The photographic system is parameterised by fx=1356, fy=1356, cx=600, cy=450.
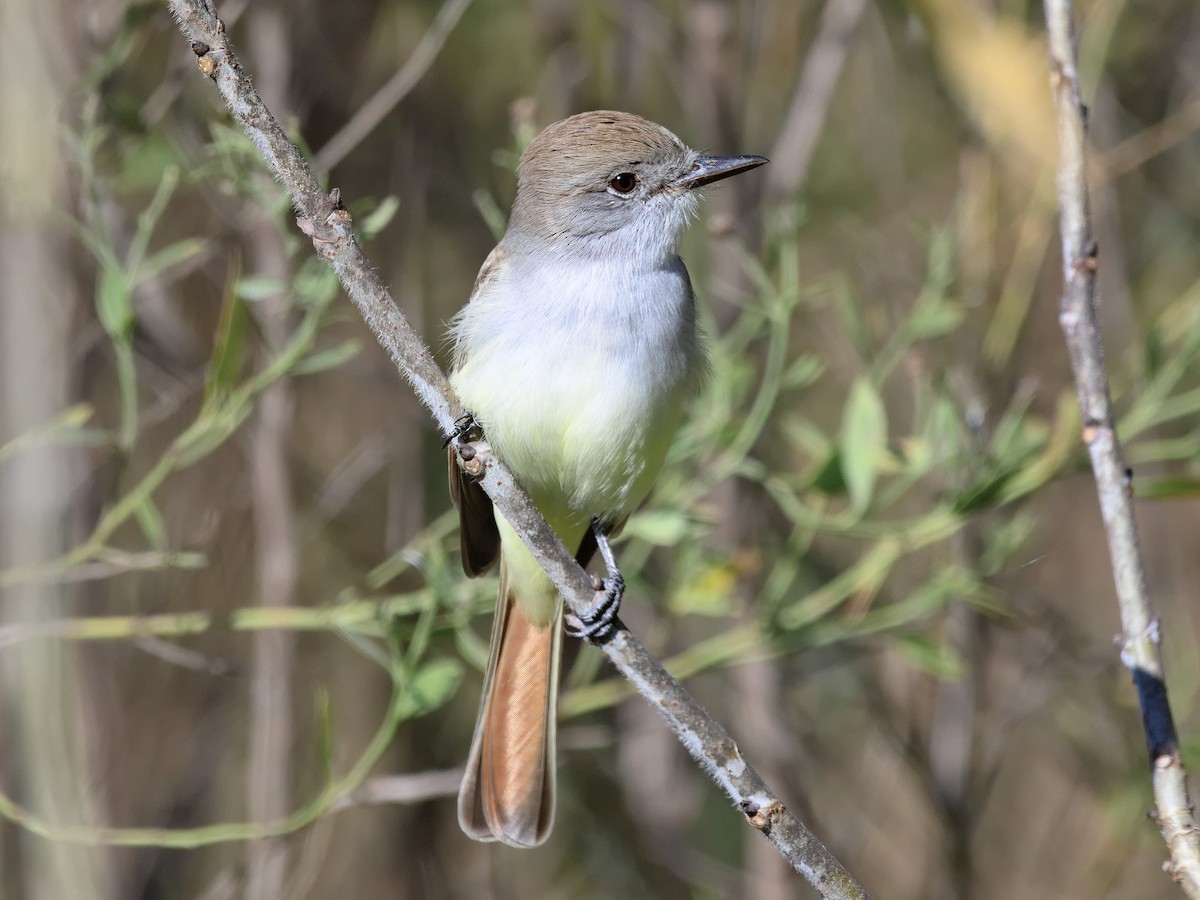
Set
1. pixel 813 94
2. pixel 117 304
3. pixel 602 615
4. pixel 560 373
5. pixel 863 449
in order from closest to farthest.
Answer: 1. pixel 602 615
2. pixel 117 304
3. pixel 863 449
4. pixel 560 373
5. pixel 813 94

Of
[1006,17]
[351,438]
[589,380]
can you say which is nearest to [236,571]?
[351,438]

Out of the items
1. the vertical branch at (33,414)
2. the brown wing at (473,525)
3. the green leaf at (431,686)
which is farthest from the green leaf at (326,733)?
the brown wing at (473,525)

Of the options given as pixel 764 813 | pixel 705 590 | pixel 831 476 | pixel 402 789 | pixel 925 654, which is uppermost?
pixel 764 813

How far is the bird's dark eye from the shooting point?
3.10 meters

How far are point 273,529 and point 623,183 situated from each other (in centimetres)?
117

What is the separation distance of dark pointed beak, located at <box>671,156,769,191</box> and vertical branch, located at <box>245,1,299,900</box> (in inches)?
37.8

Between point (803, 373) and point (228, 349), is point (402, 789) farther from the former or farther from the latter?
point (803, 373)

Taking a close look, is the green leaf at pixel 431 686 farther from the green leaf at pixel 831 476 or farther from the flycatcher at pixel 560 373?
the green leaf at pixel 831 476

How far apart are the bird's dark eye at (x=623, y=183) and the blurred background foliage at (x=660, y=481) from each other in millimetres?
296

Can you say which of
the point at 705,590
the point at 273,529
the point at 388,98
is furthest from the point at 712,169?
the point at 273,529

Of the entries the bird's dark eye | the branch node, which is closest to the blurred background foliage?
the bird's dark eye

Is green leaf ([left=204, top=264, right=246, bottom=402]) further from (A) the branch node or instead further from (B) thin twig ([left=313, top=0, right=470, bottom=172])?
(A) the branch node

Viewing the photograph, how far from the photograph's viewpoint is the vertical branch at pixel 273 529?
3189mm

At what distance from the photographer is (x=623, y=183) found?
3104 mm
